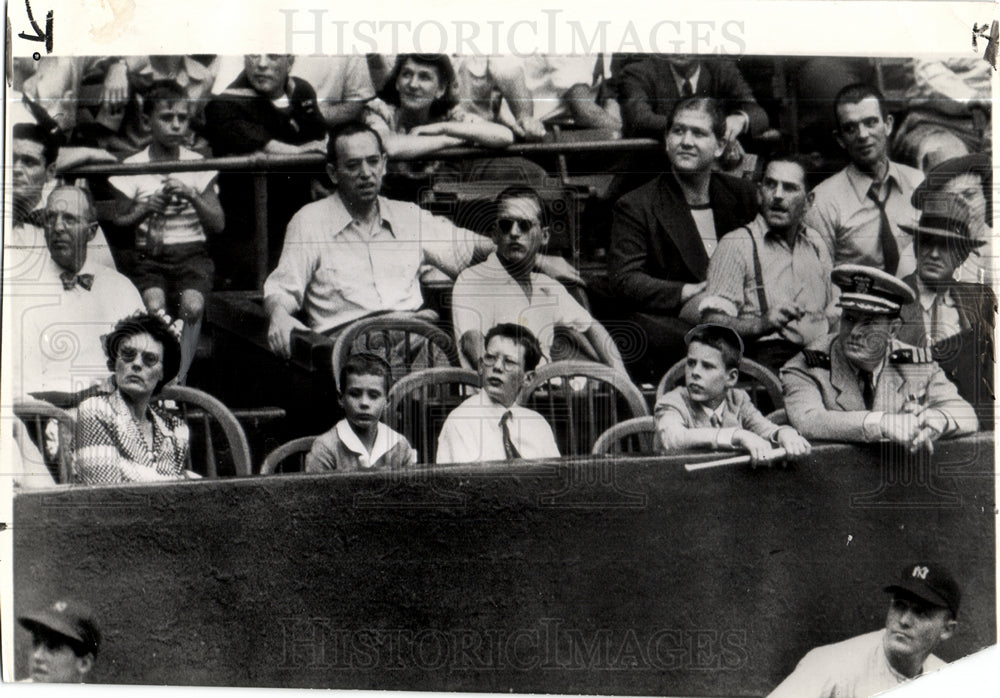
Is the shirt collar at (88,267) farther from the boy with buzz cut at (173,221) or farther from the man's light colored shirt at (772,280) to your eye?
the man's light colored shirt at (772,280)

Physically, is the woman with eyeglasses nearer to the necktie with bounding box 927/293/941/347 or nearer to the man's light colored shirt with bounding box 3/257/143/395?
the man's light colored shirt with bounding box 3/257/143/395

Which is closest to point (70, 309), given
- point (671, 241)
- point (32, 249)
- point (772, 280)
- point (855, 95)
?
point (32, 249)

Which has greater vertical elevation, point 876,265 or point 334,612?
point 876,265

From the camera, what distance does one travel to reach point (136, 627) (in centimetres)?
380

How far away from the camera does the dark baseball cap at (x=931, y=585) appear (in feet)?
12.3

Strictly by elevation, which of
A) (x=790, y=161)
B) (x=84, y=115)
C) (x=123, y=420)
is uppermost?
(x=84, y=115)

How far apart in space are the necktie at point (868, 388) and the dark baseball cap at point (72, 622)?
136 inches

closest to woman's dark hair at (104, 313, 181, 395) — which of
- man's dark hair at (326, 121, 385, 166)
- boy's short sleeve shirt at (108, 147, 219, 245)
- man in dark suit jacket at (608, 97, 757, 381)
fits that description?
boy's short sleeve shirt at (108, 147, 219, 245)

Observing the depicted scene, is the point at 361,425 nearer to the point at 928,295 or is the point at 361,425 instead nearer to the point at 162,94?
the point at 162,94

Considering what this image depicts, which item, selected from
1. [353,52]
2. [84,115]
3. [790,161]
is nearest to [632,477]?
[790,161]

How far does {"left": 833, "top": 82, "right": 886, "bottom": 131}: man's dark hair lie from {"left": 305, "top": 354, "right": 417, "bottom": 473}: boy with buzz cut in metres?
2.23

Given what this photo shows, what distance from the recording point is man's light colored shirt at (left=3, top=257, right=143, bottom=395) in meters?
3.85

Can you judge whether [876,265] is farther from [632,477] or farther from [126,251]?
[126,251]

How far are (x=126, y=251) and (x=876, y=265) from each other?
325 cm
